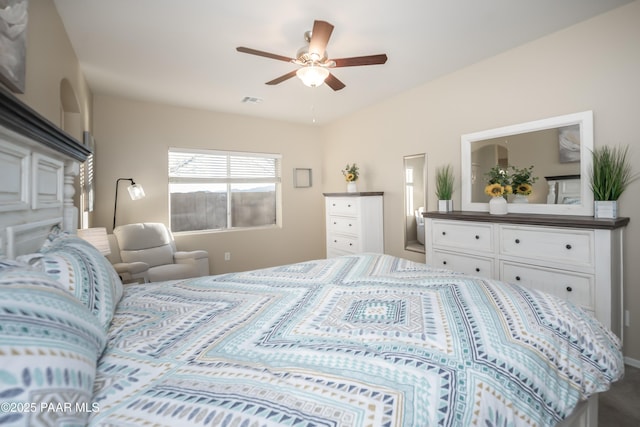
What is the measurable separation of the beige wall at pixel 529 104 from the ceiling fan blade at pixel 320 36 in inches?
75.0

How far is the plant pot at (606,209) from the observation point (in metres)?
2.12

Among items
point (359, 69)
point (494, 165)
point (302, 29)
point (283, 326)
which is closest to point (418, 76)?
point (359, 69)

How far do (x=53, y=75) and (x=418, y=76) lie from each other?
3244 millimetres

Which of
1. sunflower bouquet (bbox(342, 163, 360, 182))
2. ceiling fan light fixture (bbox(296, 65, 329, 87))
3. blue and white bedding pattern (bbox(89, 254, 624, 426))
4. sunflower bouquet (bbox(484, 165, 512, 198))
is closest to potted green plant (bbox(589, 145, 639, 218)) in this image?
sunflower bouquet (bbox(484, 165, 512, 198))

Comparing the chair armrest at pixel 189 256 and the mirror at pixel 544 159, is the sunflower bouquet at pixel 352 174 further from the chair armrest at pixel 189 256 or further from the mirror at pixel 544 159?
the chair armrest at pixel 189 256

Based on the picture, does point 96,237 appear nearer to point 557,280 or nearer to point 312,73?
point 312,73

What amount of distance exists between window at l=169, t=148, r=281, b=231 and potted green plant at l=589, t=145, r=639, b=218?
13.2 feet

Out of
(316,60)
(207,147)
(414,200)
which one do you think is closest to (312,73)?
(316,60)

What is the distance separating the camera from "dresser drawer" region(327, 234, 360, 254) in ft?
13.5

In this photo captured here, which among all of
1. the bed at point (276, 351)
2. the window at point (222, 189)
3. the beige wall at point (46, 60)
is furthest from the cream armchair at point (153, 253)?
the bed at point (276, 351)

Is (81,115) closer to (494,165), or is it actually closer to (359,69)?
(359,69)

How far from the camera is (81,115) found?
2859 mm

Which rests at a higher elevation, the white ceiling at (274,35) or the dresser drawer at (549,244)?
the white ceiling at (274,35)

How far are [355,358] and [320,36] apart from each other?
188 centimetres
